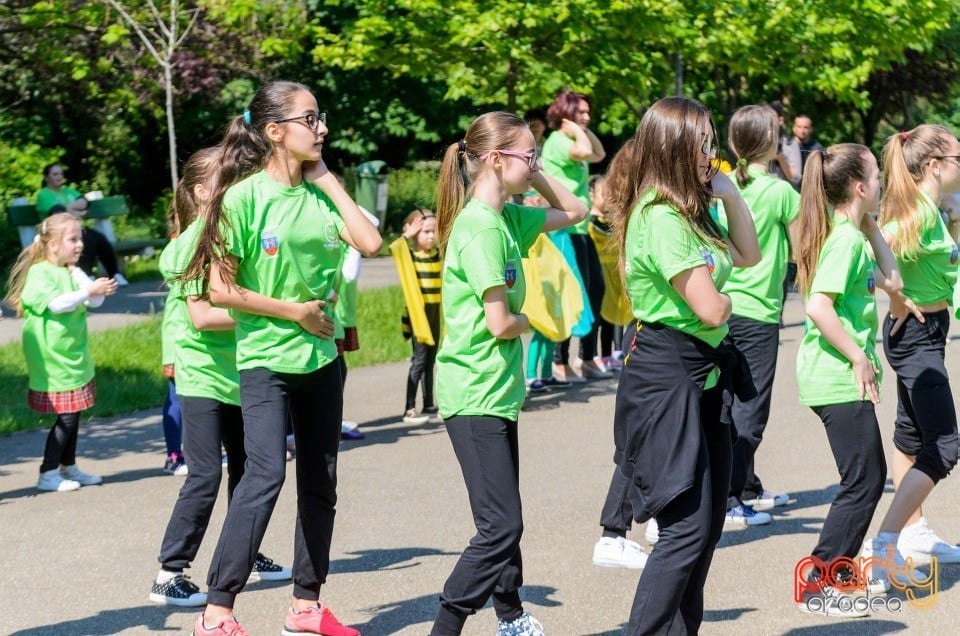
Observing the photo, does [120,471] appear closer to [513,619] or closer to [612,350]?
[513,619]

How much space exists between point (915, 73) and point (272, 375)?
28398 millimetres

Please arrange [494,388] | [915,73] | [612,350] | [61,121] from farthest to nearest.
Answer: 1. [915,73]
2. [61,121]
3. [612,350]
4. [494,388]

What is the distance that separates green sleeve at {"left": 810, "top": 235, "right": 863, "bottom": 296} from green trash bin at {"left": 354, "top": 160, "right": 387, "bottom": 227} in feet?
60.7

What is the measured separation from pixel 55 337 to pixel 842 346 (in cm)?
459

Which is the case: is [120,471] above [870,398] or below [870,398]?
below

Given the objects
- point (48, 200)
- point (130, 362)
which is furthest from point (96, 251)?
point (130, 362)

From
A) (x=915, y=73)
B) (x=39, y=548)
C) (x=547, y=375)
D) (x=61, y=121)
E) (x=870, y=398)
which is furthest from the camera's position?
(x=915, y=73)

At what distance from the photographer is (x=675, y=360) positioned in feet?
13.2

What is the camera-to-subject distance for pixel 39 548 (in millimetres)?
6320

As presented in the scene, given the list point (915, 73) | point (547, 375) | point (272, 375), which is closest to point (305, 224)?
point (272, 375)

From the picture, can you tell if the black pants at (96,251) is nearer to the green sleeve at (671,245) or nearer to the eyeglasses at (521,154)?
the eyeglasses at (521,154)

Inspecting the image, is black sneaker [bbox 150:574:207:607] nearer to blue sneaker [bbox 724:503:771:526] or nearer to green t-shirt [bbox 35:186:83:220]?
blue sneaker [bbox 724:503:771:526]

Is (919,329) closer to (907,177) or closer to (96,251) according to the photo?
(907,177)

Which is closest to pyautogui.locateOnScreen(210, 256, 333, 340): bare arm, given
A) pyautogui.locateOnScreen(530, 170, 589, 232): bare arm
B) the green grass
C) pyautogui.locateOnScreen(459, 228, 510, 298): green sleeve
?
pyautogui.locateOnScreen(459, 228, 510, 298): green sleeve
